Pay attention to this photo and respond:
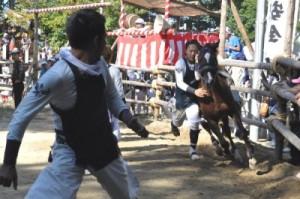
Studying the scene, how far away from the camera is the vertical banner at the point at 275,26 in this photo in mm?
10898

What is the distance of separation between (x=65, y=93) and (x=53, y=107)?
149mm

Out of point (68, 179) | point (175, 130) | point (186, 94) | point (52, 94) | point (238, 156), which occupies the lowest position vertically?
point (175, 130)

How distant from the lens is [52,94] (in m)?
3.72

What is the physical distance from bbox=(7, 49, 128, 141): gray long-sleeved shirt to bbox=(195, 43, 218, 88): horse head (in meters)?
4.20

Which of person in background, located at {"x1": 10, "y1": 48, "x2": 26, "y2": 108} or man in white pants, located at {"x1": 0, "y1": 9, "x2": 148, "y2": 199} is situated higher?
man in white pants, located at {"x1": 0, "y1": 9, "x2": 148, "y2": 199}

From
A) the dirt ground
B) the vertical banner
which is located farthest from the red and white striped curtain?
the dirt ground

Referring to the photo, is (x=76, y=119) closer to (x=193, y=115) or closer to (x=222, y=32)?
(x=193, y=115)

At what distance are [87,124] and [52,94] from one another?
29cm

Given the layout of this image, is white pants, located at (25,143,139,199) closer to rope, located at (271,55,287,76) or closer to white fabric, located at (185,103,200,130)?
rope, located at (271,55,287,76)

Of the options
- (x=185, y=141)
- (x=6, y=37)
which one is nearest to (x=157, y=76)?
(x=185, y=141)

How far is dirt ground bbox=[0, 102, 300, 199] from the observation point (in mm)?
6953

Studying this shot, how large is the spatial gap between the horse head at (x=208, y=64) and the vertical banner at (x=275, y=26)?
3057 millimetres

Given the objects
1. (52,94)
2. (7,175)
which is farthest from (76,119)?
(7,175)

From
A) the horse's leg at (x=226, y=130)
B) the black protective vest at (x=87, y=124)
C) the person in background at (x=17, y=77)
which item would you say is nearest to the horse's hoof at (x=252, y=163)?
the horse's leg at (x=226, y=130)
